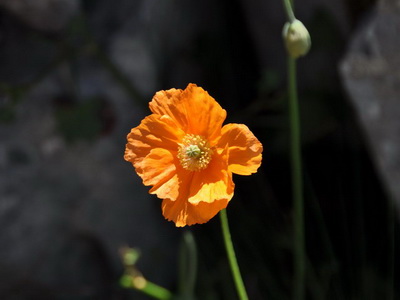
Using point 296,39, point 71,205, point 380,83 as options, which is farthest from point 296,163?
point 71,205

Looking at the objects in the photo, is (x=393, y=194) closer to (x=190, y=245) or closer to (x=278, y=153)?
(x=278, y=153)

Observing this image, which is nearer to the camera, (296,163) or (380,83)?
(296,163)

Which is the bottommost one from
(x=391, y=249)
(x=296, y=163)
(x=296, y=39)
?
(x=391, y=249)

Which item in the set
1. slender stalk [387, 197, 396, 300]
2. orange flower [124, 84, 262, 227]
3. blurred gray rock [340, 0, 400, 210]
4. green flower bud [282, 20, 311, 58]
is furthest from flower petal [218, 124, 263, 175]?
slender stalk [387, 197, 396, 300]

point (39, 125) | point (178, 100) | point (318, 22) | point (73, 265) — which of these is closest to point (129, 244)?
point (73, 265)

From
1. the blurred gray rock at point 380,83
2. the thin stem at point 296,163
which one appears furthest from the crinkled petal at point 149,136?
the blurred gray rock at point 380,83

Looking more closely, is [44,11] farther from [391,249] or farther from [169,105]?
[391,249]

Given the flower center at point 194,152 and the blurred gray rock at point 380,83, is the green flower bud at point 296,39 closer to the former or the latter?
the flower center at point 194,152
